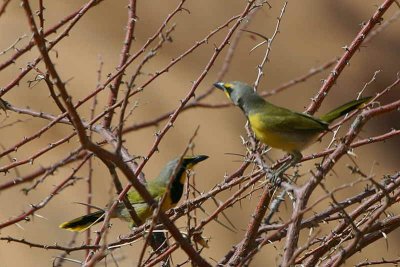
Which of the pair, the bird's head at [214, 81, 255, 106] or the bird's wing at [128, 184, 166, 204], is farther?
the bird's wing at [128, 184, 166, 204]

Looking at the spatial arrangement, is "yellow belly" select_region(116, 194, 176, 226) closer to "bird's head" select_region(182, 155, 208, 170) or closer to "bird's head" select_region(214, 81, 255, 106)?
"bird's head" select_region(182, 155, 208, 170)

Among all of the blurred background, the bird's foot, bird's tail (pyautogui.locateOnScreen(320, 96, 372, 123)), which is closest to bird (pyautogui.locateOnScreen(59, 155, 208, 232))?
bird's tail (pyautogui.locateOnScreen(320, 96, 372, 123))

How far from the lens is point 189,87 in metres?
7.73

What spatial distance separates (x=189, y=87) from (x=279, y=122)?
4.53 m

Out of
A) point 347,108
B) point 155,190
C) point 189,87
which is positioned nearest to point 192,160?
point 155,190

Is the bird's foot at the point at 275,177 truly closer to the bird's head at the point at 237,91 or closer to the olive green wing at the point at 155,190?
the bird's head at the point at 237,91

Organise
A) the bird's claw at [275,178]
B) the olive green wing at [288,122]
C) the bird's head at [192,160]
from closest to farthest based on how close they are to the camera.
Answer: the bird's claw at [275,178], the olive green wing at [288,122], the bird's head at [192,160]

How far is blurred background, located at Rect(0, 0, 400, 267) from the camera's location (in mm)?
7156

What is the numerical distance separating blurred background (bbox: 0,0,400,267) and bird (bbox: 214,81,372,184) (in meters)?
3.58

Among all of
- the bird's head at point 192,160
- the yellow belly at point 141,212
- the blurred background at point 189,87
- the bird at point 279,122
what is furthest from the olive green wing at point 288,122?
the blurred background at point 189,87

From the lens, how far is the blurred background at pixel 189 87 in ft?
23.5

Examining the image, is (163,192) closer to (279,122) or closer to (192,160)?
(192,160)

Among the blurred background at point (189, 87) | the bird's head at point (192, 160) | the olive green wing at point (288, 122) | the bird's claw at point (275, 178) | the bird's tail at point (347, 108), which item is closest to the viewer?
the bird's claw at point (275, 178)

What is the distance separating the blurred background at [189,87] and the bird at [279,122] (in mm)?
3580
